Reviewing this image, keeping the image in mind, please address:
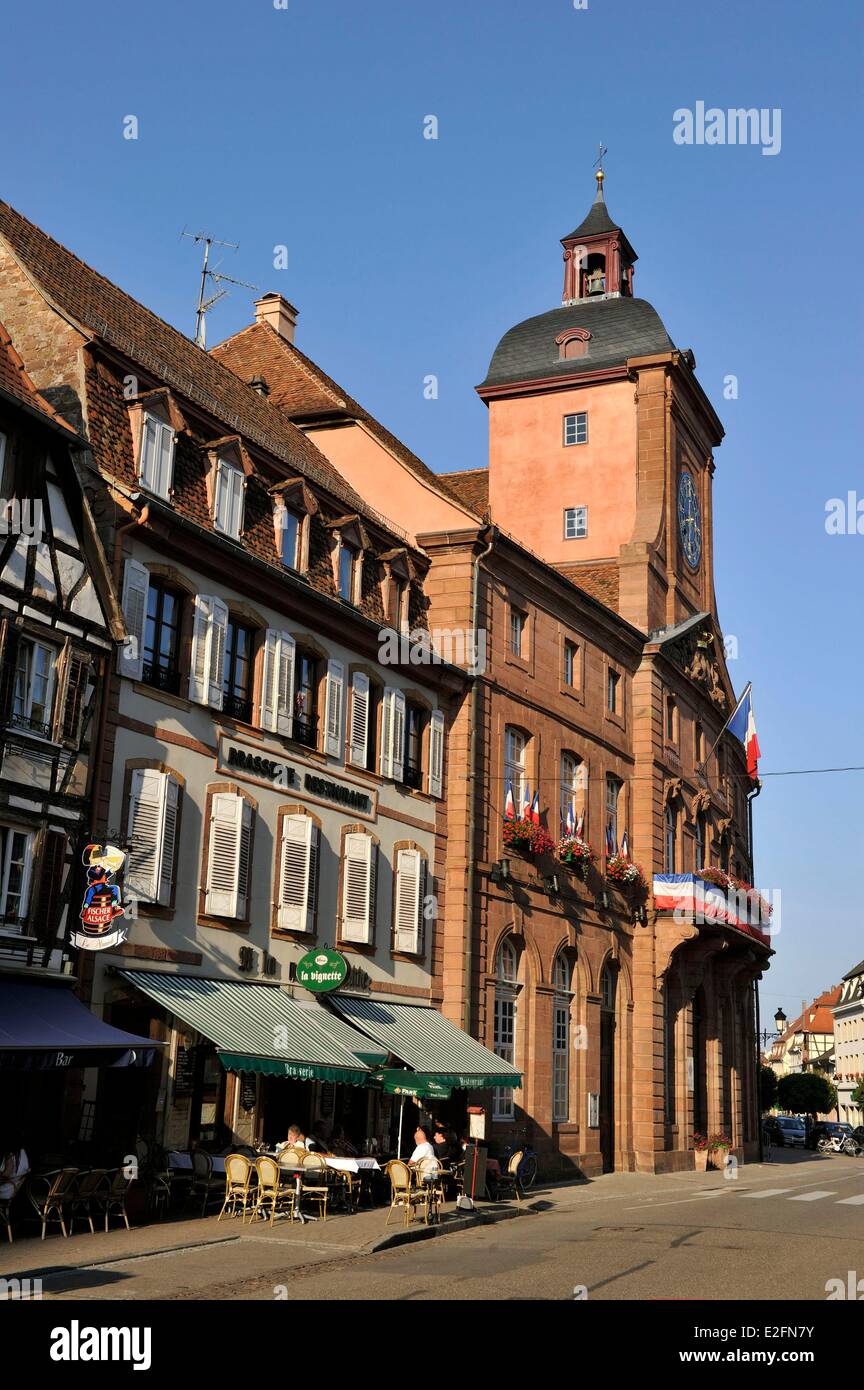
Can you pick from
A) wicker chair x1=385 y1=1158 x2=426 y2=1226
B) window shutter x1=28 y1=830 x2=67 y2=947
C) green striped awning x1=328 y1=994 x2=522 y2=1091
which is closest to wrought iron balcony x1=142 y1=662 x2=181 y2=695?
window shutter x1=28 y1=830 x2=67 y2=947

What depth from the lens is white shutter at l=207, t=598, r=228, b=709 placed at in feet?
82.6

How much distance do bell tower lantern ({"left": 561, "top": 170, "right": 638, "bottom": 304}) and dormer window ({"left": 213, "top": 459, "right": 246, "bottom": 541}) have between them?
27555 mm

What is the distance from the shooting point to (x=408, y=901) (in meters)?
30.9

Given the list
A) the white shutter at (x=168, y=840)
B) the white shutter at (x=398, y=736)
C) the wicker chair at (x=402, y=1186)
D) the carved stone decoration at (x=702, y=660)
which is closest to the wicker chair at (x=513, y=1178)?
the wicker chair at (x=402, y=1186)

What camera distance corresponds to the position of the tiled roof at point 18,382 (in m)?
21.9

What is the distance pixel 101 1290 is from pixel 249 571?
13.9 meters

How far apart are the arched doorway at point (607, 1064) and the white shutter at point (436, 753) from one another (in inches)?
372

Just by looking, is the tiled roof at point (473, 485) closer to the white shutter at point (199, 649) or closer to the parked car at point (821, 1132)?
the white shutter at point (199, 649)

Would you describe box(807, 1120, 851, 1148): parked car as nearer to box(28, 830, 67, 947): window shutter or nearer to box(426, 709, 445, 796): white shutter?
box(426, 709, 445, 796): white shutter

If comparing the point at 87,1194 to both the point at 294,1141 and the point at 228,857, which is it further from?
the point at 228,857

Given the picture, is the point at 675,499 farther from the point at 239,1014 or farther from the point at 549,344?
the point at 239,1014

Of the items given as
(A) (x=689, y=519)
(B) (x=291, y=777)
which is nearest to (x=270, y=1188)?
(B) (x=291, y=777)

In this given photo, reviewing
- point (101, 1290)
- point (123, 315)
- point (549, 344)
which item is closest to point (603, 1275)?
point (101, 1290)

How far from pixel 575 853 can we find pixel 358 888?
976cm
